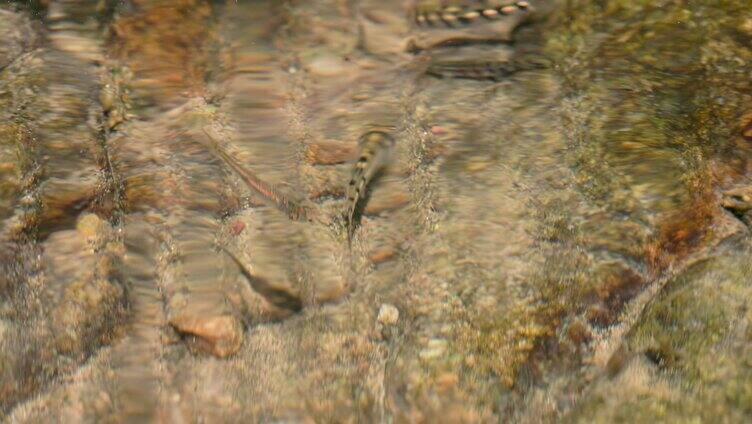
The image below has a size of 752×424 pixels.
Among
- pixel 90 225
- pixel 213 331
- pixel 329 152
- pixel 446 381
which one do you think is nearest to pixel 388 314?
pixel 446 381

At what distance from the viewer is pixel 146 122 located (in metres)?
3.13

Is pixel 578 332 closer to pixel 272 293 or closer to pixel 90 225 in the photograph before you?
pixel 272 293

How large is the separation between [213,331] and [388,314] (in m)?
0.64

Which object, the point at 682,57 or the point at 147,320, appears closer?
the point at 147,320

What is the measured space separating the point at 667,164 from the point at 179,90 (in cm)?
207

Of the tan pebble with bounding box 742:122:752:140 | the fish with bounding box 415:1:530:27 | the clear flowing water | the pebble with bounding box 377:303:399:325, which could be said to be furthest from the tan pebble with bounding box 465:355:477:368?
the fish with bounding box 415:1:530:27

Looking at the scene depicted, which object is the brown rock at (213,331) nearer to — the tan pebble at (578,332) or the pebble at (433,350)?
the pebble at (433,350)

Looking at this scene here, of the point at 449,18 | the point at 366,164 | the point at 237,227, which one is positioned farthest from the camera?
the point at 449,18

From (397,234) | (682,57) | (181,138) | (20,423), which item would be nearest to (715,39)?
(682,57)

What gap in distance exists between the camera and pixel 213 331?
2.64 metres

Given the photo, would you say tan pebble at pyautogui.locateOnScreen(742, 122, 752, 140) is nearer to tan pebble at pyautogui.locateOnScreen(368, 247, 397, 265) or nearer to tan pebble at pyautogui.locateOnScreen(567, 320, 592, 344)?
tan pebble at pyautogui.locateOnScreen(567, 320, 592, 344)

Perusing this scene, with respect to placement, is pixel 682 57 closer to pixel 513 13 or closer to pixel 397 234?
pixel 513 13

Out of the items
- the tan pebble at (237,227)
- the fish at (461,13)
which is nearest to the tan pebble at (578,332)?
the tan pebble at (237,227)

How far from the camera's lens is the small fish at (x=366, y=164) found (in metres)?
2.92
